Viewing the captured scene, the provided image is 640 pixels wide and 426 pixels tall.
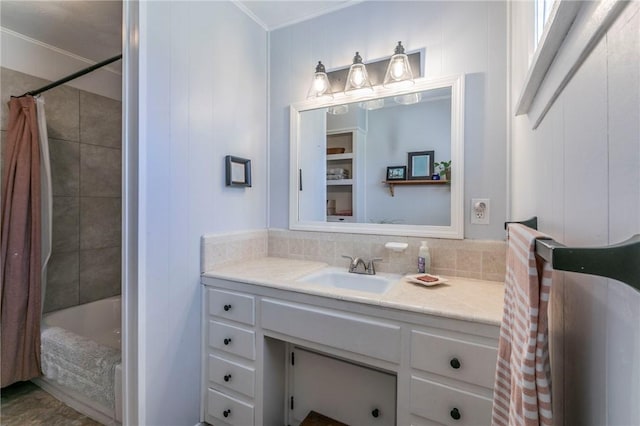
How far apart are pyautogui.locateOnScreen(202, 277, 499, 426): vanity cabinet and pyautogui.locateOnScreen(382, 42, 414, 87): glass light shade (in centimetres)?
120

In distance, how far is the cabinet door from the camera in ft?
4.29

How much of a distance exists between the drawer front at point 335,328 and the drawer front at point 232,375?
286 millimetres

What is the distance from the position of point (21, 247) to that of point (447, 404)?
243 centimetres

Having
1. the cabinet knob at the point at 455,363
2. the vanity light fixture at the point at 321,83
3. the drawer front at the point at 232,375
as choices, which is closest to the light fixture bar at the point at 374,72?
the vanity light fixture at the point at 321,83

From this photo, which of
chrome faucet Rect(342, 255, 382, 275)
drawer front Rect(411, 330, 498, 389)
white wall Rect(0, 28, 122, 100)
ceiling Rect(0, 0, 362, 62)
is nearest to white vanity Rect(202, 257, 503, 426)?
drawer front Rect(411, 330, 498, 389)

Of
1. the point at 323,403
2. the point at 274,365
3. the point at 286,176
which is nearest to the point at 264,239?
the point at 286,176

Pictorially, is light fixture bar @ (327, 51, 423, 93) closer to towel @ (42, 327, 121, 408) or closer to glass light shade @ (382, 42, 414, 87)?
glass light shade @ (382, 42, 414, 87)

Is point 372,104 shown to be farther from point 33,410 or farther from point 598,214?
point 33,410

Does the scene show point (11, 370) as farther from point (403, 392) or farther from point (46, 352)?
point (403, 392)

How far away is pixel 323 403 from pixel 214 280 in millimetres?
843

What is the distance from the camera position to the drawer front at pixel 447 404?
0.93m

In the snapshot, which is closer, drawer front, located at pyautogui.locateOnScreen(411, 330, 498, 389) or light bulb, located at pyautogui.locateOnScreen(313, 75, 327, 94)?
drawer front, located at pyautogui.locateOnScreen(411, 330, 498, 389)

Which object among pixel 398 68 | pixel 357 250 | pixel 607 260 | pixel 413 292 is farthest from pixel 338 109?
pixel 607 260

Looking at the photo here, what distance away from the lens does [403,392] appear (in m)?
1.05
